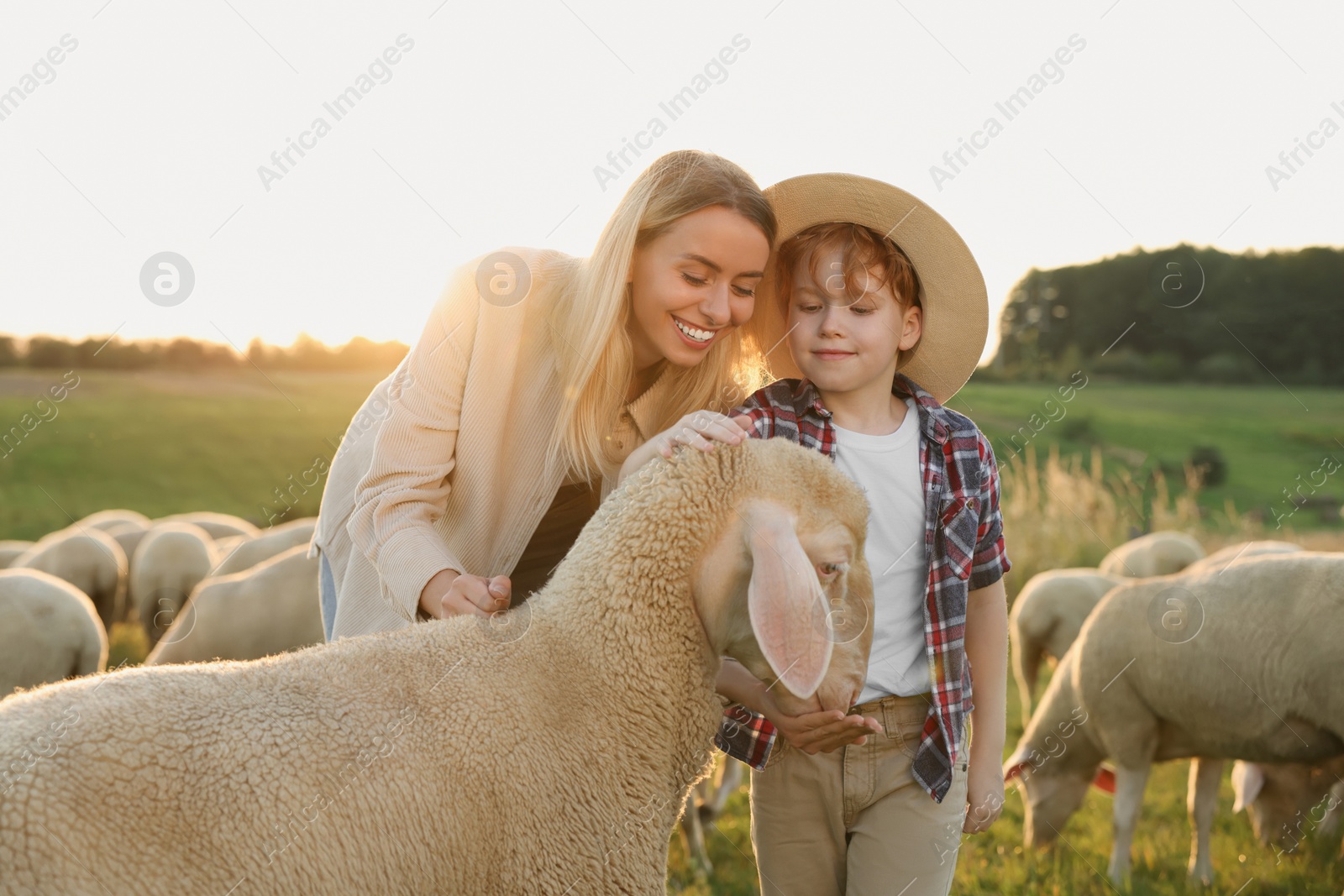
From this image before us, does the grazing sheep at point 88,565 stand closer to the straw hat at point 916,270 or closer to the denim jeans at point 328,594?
the denim jeans at point 328,594

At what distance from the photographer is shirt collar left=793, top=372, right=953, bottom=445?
2.82 meters

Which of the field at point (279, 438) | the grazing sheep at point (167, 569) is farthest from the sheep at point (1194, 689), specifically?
the grazing sheep at point (167, 569)

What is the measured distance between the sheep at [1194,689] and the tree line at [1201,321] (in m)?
21.4

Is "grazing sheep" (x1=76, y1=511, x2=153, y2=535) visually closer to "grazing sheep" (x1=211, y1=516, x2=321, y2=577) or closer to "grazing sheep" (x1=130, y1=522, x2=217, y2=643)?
"grazing sheep" (x1=130, y1=522, x2=217, y2=643)

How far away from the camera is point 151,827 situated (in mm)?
1683

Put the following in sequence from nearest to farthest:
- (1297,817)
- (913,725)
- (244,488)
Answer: (913,725)
(1297,817)
(244,488)

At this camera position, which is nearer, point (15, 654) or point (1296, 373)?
point (15, 654)

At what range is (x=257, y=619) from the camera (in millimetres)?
7359

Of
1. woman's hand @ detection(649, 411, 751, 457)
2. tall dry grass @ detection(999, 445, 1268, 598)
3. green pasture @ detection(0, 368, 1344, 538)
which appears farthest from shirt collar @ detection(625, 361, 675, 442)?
green pasture @ detection(0, 368, 1344, 538)

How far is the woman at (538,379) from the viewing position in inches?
107

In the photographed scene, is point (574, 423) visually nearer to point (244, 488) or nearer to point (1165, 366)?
point (244, 488)

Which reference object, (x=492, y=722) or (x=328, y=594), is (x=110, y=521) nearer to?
(x=328, y=594)

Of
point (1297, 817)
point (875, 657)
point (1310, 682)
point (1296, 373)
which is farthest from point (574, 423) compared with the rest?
point (1296, 373)

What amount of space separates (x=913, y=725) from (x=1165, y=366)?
31.6 m
